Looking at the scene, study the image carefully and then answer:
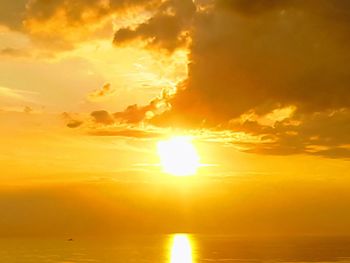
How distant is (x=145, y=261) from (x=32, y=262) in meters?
42.0

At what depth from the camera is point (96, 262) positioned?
187m

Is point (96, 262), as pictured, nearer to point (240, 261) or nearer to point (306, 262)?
point (240, 261)

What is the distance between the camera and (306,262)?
189m

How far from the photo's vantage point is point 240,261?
197 metres

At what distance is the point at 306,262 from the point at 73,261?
87.4 meters

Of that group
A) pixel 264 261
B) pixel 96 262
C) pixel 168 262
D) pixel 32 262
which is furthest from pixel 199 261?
pixel 32 262

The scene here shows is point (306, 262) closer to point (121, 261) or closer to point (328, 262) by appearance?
point (328, 262)

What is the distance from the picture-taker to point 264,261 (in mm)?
191875

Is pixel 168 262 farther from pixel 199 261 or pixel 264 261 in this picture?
pixel 264 261

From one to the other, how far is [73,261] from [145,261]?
27255mm

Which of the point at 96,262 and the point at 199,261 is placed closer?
the point at 96,262

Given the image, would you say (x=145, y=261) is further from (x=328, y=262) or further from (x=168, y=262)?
(x=328, y=262)

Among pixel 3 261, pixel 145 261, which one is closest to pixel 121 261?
pixel 145 261

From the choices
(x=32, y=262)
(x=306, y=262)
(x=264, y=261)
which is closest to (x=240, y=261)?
(x=264, y=261)
